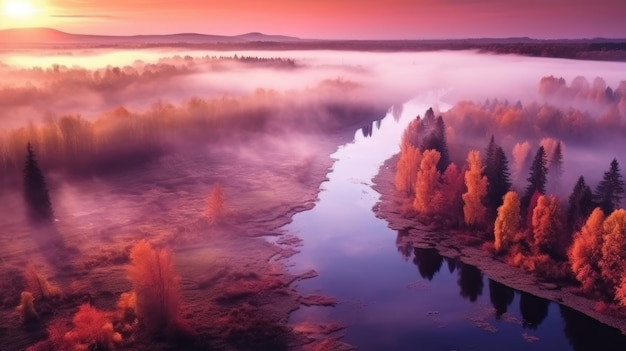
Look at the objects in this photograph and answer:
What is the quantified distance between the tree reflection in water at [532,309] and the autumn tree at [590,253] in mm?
5435

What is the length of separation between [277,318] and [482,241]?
35.6 m

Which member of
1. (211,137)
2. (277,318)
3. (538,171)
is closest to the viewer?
(277,318)

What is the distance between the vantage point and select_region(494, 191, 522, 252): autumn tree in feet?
224

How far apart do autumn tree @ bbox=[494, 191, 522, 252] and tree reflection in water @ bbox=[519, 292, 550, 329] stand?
10.2 m

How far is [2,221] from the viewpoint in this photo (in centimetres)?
8288

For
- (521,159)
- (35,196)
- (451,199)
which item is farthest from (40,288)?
(521,159)

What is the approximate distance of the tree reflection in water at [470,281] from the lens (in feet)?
201

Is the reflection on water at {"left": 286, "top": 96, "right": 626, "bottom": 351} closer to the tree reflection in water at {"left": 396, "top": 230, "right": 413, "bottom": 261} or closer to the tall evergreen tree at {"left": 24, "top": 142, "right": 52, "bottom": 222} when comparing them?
the tree reflection in water at {"left": 396, "top": 230, "right": 413, "bottom": 261}

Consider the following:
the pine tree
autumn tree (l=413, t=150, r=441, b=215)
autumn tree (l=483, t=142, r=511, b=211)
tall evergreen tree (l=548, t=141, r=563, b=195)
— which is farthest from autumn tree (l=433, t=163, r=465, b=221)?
tall evergreen tree (l=548, t=141, r=563, b=195)

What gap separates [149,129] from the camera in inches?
5261

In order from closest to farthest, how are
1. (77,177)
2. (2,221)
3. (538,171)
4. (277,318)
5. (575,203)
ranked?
(277,318) < (575,203) < (538,171) < (2,221) < (77,177)

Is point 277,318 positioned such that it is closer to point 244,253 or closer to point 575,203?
point 244,253

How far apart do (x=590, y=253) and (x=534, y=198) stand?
12.8 meters

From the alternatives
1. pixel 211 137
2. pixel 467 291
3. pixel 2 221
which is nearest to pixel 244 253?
pixel 467 291
